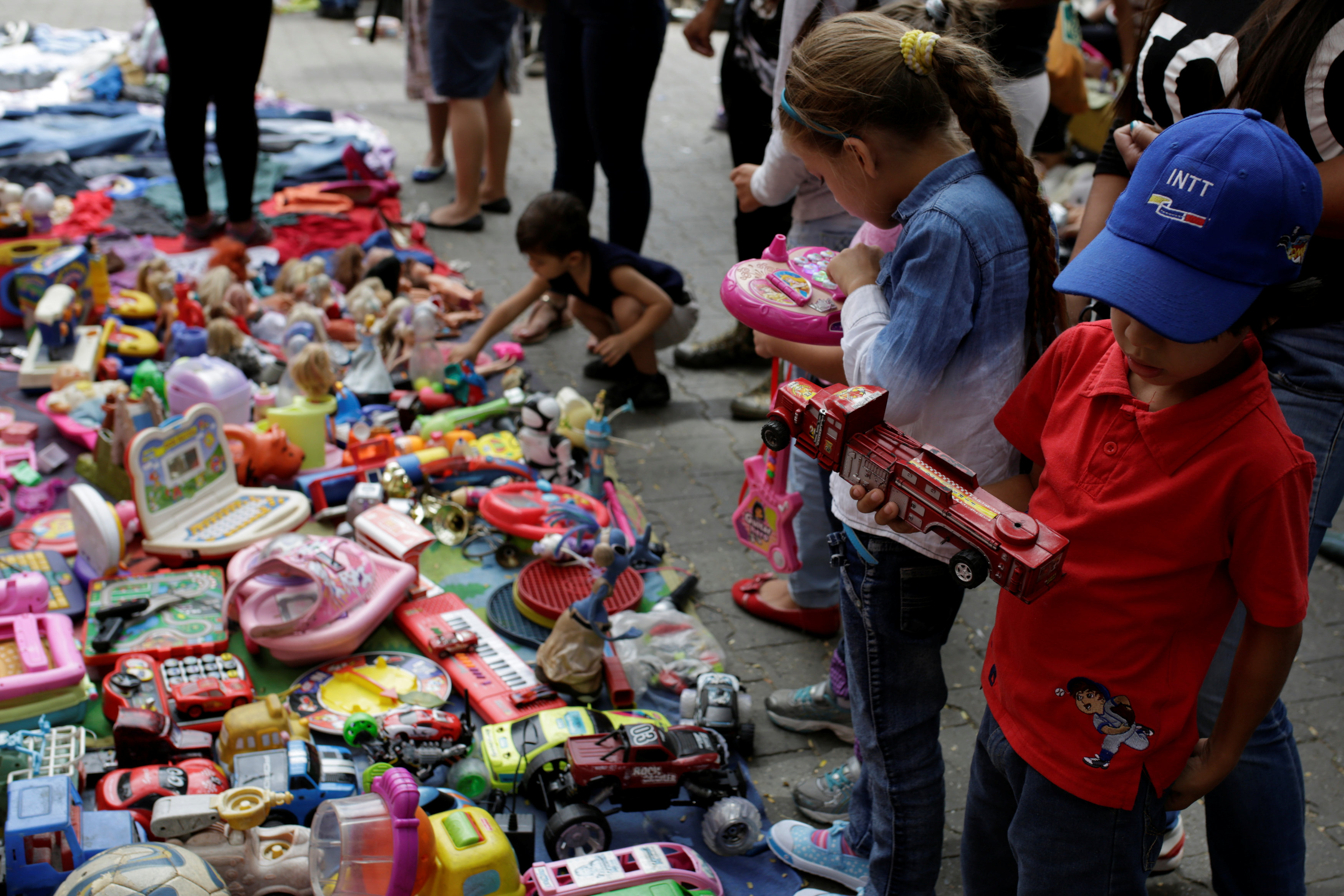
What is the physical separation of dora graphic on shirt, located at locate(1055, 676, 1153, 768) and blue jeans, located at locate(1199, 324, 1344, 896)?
0.91ft

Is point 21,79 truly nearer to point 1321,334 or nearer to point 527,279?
point 527,279

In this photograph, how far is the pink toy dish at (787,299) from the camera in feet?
6.15

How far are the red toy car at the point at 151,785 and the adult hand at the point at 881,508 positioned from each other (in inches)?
53.4

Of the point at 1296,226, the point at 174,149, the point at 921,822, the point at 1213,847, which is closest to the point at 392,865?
the point at 921,822

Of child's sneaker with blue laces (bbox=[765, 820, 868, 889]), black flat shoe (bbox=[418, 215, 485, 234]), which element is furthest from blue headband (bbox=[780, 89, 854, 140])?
black flat shoe (bbox=[418, 215, 485, 234])

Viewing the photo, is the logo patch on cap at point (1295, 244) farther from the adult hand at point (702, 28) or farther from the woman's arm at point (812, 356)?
the adult hand at point (702, 28)

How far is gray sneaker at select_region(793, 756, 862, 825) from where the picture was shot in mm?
2303

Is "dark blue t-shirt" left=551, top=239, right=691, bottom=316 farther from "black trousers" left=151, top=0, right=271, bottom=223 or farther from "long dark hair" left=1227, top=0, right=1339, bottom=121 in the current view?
"long dark hair" left=1227, top=0, right=1339, bottom=121

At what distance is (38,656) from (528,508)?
4.22 feet

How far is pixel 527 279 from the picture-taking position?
5109 millimetres

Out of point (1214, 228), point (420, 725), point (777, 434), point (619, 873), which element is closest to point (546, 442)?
point (420, 725)

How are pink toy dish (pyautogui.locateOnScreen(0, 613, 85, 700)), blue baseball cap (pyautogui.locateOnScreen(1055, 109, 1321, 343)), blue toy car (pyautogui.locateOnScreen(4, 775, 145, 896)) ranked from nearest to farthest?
1. blue baseball cap (pyautogui.locateOnScreen(1055, 109, 1321, 343))
2. blue toy car (pyautogui.locateOnScreen(4, 775, 145, 896))
3. pink toy dish (pyautogui.locateOnScreen(0, 613, 85, 700))

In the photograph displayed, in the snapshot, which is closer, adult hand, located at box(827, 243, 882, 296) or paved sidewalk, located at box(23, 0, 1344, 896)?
adult hand, located at box(827, 243, 882, 296)

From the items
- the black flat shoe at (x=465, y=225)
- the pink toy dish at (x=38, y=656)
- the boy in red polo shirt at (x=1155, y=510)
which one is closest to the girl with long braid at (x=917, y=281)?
the boy in red polo shirt at (x=1155, y=510)
